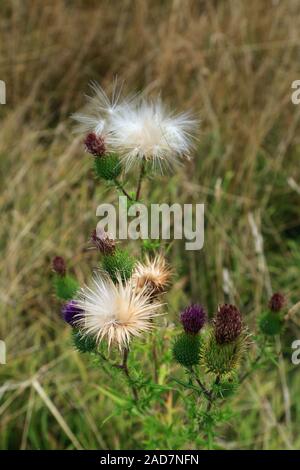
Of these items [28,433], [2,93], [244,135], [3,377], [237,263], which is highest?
[2,93]

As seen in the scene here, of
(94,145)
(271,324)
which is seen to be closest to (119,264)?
(94,145)

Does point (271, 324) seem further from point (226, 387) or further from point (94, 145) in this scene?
point (94, 145)

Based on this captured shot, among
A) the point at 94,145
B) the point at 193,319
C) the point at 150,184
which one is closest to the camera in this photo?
the point at 193,319

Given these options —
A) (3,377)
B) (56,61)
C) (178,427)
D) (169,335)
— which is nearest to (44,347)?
(3,377)

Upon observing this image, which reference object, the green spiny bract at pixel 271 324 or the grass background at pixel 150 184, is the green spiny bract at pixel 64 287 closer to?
the grass background at pixel 150 184

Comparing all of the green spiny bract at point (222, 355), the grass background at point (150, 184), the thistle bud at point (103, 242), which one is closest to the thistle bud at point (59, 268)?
the thistle bud at point (103, 242)

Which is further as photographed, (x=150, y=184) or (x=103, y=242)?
(x=150, y=184)
